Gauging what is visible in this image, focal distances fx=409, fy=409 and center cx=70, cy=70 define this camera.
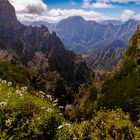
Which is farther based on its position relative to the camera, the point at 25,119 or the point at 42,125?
the point at 25,119

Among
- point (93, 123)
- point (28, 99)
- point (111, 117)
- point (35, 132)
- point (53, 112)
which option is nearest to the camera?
point (35, 132)

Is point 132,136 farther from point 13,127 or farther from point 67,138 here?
point 13,127

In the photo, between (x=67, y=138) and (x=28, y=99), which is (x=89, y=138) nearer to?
(x=67, y=138)

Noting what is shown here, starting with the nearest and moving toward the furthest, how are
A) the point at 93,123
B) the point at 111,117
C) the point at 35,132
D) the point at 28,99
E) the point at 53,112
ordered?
the point at 35,132 < the point at 53,112 < the point at 28,99 < the point at 93,123 < the point at 111,117

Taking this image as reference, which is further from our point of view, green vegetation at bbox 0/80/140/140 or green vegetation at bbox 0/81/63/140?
green vegetation at bbox 0/80/140/140

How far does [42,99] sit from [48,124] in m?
3.11

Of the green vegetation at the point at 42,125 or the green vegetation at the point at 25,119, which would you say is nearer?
the green vegetation at the point at 25,119

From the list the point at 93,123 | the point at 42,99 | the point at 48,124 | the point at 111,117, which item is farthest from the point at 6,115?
the point at 111,117

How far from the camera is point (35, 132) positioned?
571 inches

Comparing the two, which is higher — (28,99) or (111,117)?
(28,99)

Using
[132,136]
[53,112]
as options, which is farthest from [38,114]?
[132,136]

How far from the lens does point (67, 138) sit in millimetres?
14602

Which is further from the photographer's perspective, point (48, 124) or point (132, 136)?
point (132, 136)

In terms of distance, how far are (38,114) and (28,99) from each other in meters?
1.09
